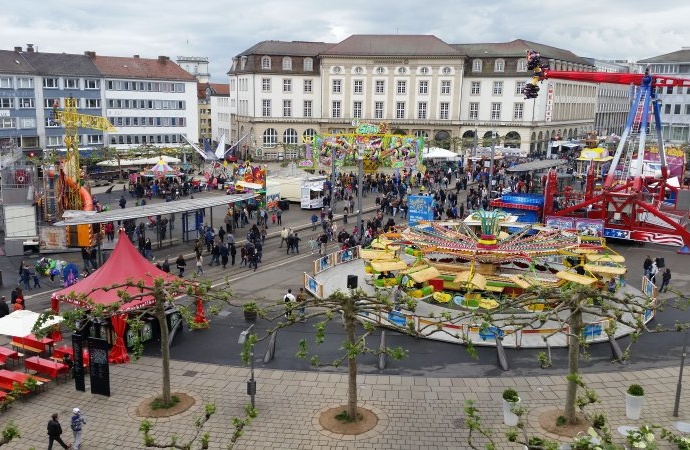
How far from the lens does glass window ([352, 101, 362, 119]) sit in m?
76.0

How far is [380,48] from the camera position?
74.9 m

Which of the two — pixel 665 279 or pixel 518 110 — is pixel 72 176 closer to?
pixel 665 279

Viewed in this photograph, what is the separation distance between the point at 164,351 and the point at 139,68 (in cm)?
6225

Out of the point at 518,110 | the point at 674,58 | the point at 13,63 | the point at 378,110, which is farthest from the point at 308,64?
the point at 674,58

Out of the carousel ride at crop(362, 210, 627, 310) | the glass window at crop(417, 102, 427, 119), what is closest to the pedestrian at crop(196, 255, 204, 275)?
the carousel ride at crop(362, 210, 627, 310)

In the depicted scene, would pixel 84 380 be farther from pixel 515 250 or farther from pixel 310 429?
pixel 515 250

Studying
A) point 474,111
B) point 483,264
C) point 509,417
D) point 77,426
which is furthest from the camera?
point 474,111

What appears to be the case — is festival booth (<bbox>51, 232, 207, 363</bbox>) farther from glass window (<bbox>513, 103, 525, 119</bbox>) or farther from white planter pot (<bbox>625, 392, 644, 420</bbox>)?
glass window (<bbox>513, 103, 525, 119</bbox>)

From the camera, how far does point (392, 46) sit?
75062 millimetres

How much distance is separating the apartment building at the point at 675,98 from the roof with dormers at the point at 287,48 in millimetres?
42231

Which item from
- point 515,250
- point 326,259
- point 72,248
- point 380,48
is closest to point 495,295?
point 515,250

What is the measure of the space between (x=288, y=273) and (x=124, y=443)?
1433cm

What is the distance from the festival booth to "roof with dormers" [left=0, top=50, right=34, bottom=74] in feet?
165

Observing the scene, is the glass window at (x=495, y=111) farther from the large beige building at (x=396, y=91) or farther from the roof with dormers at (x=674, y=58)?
the roof with dormers at (x=674, y=58)
